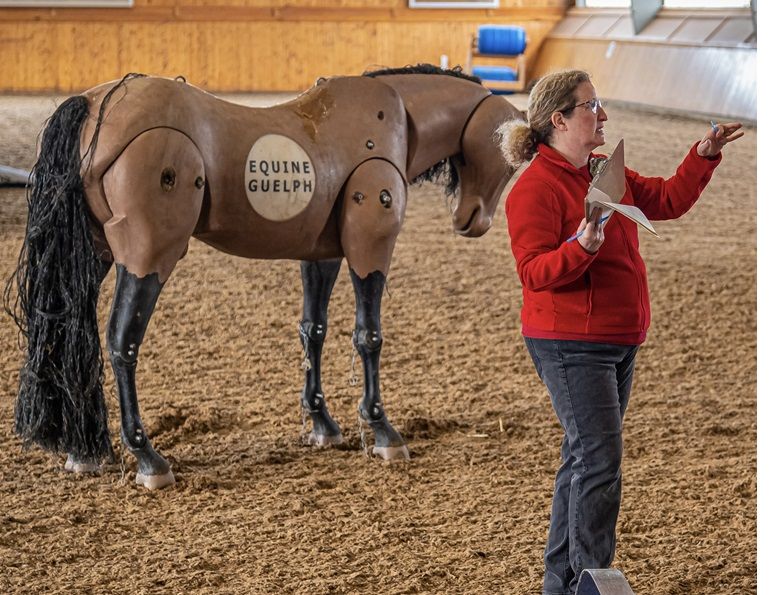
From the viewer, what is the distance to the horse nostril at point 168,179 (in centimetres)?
340

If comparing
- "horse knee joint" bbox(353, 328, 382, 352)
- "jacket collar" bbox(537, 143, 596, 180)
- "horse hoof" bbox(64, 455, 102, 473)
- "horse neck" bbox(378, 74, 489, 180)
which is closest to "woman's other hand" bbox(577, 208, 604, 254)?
"jacket collar" bbox(537, 143, 596, 180)

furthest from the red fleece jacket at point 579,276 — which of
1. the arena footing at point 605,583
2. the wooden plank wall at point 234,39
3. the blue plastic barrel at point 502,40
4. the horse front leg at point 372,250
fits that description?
the wooden plank wall at point 234,39

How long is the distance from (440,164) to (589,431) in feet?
6.27

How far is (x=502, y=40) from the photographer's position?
1686 cm

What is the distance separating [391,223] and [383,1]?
47.6 feet

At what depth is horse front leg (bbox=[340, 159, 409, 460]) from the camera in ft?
12.4

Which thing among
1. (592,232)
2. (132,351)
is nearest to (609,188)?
(592,232)

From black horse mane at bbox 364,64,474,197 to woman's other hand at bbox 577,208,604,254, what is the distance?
6.31ft

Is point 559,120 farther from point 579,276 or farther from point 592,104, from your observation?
point 579,276

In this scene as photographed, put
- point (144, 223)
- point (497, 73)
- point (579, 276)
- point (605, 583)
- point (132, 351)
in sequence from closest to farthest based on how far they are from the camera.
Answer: point (605, 583) < point (579, 276) < point (144, 223) < point (132, 351) < point (497, 73)

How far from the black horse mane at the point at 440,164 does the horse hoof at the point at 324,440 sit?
1016 millimetres

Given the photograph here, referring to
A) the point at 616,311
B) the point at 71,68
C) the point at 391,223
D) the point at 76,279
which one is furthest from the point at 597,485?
the point at 71,68

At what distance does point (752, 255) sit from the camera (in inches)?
285

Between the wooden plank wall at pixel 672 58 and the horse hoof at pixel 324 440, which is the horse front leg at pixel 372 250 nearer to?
the horse hoof at pixel 324 440
